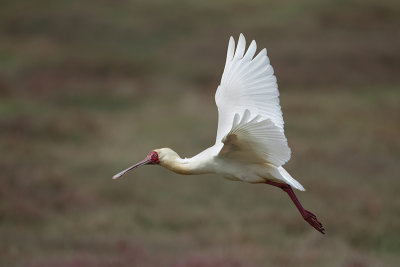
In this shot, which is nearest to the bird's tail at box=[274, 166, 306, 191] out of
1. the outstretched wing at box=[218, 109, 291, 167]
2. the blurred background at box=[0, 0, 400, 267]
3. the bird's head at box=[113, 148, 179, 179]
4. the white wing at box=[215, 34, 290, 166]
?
the outstretched wing at box=[218, 109, 291, 167]

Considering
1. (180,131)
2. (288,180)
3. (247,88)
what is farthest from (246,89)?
(180,131)

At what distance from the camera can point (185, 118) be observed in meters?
22.6

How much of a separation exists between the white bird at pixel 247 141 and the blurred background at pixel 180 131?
4.31 metres

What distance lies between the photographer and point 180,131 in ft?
70.1

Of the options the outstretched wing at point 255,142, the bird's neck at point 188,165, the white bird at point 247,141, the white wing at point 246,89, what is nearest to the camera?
the outstretched wing at point 255,142

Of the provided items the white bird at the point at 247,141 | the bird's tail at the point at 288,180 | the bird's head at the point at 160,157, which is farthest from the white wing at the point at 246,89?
the bird's head at the point at 160,157

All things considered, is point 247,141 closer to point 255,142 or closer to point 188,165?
point 255,142

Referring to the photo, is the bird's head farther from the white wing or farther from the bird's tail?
the bird's tail

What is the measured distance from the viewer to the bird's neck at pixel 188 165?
744cm

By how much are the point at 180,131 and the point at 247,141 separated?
14.2 meters

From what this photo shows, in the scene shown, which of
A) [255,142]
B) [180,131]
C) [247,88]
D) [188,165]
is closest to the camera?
[255,142]

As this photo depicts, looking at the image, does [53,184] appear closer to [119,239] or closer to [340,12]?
[119,239]

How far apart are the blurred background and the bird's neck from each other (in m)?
4.85

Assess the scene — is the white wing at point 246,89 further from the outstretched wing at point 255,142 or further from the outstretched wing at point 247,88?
the outstretched wing at point 255,142
